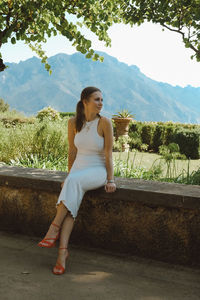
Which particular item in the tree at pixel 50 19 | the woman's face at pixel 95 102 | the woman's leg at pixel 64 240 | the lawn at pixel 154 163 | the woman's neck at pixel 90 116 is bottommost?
the woman's leg at pixel 64 240

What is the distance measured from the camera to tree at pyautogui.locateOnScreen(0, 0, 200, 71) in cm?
489

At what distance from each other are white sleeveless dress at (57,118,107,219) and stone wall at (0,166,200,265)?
0.16 metres

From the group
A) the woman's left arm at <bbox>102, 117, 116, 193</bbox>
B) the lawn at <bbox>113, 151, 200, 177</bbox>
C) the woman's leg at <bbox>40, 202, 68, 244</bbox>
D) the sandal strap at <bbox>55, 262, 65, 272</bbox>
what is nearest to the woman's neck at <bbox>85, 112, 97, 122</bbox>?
Answer: the woman's left arm at <bbox>102, 117, 116, 193</bbox>

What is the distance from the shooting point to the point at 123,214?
9.13 feet

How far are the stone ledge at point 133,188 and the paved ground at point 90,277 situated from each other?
52 cm

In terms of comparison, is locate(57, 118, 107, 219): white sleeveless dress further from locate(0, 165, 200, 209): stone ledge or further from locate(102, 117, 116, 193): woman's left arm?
locate(0, 165, 200, 209): stone ledge

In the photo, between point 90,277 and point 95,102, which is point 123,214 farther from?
point 95,102

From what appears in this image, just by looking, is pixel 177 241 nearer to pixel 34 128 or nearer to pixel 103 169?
pixel 103 169

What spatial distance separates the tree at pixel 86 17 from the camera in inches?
193

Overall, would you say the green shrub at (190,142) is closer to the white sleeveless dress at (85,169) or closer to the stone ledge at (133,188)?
the stone ledge at (133,188)

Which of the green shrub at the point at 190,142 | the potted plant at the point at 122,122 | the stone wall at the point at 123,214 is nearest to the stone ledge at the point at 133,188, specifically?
the stone wall at the point at 123,214

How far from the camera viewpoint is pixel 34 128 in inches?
270

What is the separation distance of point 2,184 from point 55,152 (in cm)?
325

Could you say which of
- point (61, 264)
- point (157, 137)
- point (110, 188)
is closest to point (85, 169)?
point (110, 188)
